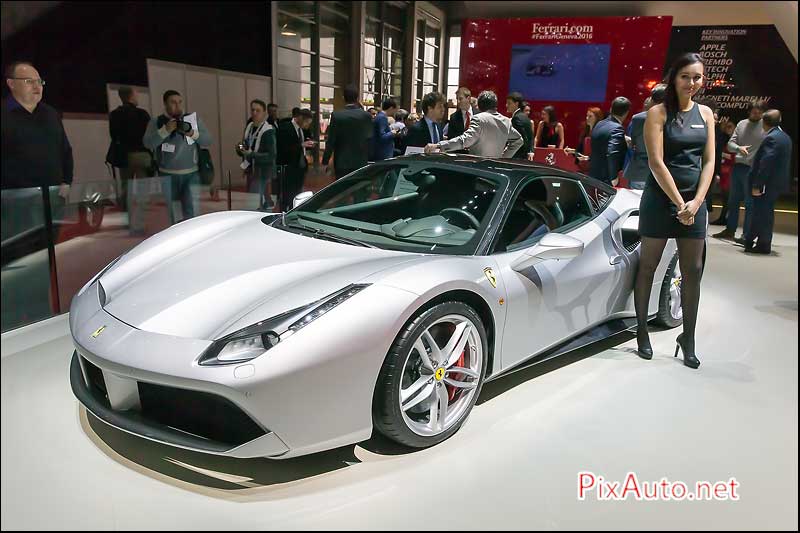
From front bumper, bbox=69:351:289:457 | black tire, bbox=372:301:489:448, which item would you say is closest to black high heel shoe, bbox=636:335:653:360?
black tire, bbox=372:301:489:448

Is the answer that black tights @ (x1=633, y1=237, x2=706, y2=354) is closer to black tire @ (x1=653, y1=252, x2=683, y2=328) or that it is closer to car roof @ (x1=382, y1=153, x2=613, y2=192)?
black tire @ (x1=653, y1=252, x2=683, y2=328)

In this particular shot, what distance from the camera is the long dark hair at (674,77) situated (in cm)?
297

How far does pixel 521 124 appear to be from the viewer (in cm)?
691

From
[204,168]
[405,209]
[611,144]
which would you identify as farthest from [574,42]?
[405,209]

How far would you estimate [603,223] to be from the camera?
11.1ft

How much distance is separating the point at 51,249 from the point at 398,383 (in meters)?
2.89

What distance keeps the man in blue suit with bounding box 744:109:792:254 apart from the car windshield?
4.52 metres

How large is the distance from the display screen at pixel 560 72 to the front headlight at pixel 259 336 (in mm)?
7389

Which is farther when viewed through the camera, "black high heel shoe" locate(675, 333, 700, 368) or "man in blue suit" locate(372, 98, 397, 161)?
"man in blue suit" locate(372, 98, 397, 161)

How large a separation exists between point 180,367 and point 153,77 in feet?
25.3

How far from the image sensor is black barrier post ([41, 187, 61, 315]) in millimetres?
3820

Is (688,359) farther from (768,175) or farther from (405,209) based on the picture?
(768,175)

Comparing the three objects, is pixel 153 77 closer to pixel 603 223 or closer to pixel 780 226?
pixel 603 223

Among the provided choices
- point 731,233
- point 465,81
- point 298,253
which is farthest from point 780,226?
point 298,253
